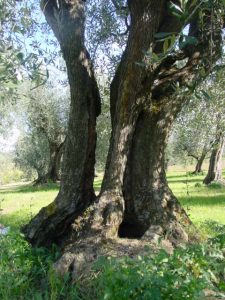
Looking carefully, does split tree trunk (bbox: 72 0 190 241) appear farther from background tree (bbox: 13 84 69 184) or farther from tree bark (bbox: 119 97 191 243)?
background tree (bbox: 13 84 69 184)

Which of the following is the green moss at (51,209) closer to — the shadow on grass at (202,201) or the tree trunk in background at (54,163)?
the shadow on grass at (202,201)

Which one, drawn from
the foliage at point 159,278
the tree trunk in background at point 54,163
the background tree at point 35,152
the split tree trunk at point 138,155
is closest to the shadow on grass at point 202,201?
the split tree trunk at point 138,155

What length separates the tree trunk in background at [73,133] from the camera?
6.95m

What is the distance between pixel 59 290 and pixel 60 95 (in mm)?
27715

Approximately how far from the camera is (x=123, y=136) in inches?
270

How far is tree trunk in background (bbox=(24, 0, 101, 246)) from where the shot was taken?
695 cm

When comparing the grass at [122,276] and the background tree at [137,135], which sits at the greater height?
the background tree at [137,135]

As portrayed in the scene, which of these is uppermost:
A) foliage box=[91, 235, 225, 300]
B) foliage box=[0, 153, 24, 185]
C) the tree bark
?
the tree bark

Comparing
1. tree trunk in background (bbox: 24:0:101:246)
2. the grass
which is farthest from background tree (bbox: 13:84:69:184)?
the grass

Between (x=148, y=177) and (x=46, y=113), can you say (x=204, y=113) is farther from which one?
(x=46, y=113)

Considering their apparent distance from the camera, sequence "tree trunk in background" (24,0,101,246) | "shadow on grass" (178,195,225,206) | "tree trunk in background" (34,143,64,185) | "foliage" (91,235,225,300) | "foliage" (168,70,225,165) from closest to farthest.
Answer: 1. "foliage" (91,235,225,300)
2. "tree trunk in background" (24,0,101,246)
3. "foliage" (168,70,225,165)
4. "shadow on grass" (178,195,225,206)
5. "tree trunk in background" (34,143,64,185)

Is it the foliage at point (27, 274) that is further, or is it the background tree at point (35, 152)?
the background tree at point (35, 152)

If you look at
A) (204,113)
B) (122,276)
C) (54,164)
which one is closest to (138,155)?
(122,276)

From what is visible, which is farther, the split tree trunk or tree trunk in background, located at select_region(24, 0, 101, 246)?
tree trunk in background, located at select_region(24, 0, 101, 246)
